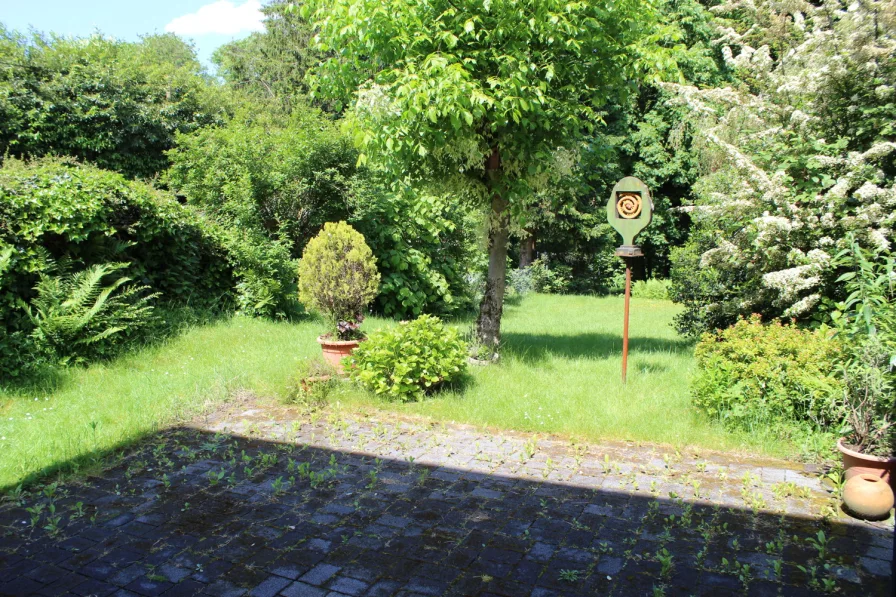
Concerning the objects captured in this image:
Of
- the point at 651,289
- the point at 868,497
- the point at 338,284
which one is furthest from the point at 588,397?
the point at 651,289

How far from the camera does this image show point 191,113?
15.0 m

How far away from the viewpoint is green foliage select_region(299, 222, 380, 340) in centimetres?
716

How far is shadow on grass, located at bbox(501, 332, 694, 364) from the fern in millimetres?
4855

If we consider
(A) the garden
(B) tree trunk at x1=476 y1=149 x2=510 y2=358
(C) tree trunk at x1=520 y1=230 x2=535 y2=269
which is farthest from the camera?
(C) tree trunk at x1=520 y1=230 x2=535 y2=269

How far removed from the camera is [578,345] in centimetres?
955

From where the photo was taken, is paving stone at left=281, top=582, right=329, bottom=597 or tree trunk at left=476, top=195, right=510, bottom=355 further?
tree trunk at left=476, top=195, right=510, bottom=355

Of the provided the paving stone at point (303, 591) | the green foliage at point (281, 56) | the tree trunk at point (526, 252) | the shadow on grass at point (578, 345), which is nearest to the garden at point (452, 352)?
the paving stone at point (303, 591)

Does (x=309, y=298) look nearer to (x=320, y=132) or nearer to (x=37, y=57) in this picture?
(x=320, y=132)

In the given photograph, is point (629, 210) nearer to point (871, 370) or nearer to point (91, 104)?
point (871, 370)

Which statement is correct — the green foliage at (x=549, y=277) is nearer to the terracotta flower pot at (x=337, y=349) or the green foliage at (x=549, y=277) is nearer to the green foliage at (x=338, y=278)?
the green foliage at (x=338, y=278)

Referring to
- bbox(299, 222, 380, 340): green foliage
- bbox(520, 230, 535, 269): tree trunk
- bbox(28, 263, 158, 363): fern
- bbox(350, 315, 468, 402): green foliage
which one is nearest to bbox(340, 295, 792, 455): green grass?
bbox(350, 315, 468, 402): green foliage

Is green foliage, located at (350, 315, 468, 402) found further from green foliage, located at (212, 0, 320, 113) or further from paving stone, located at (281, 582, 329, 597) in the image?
green foliage, located at (212, 0, 320, 113)

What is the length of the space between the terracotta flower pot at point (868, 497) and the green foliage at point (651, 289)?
18096mm

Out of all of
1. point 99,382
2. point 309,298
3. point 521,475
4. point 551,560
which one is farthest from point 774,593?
point 99,382
